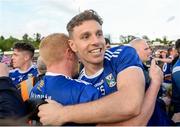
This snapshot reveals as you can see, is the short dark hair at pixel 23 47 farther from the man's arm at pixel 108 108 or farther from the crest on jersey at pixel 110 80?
the man's arm at pixel 108 108

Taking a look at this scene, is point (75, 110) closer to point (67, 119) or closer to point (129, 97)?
point (67, 119)

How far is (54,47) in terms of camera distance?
91.2 inches

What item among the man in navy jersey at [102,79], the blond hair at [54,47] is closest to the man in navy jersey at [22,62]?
the blond hair at [54,47]

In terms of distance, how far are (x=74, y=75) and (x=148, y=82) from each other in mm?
531

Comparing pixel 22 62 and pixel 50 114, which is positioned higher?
pixel 50 114

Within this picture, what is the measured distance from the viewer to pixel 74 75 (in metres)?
2.41

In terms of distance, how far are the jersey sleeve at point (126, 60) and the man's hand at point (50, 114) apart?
1.40 ft

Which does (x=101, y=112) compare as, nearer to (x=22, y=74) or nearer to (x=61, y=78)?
(x=61, y=78)

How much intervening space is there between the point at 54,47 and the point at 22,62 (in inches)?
175

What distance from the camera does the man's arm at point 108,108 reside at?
1852mm

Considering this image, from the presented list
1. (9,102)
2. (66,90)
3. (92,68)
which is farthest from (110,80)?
(9,102)

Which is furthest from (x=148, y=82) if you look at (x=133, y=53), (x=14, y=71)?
(x=14, y=71)

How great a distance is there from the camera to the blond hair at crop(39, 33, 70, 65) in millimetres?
2297

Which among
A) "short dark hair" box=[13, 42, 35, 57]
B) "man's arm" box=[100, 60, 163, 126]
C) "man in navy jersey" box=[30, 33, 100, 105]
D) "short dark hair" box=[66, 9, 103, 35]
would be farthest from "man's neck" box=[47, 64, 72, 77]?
"short dark hair" box=[13, 42, 35, 57]
